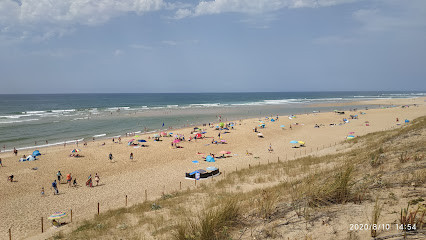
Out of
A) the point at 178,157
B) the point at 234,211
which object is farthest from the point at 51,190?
the point at 234,211

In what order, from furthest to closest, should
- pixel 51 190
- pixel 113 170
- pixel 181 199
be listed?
pixel 113 170 < pixel 51 190 < pixel 181 199

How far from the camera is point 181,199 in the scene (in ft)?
36.9

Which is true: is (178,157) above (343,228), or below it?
below

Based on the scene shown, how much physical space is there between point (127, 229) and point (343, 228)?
6.71 metres

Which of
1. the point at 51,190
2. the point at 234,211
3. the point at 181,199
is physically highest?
the point at 234,211

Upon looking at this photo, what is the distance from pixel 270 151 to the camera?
2619cm

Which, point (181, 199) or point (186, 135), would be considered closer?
point (181, 199)

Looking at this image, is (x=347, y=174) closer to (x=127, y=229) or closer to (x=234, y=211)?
(x=234, y=211)

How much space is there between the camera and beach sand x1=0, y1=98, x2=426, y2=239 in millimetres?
14047

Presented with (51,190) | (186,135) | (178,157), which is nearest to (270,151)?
(178,157)

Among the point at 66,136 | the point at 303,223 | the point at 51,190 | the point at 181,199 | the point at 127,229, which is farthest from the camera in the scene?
the point at 66,136

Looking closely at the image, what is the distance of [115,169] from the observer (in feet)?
72.1

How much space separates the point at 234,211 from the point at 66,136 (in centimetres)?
3778

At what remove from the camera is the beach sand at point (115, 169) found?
14.0 metres
